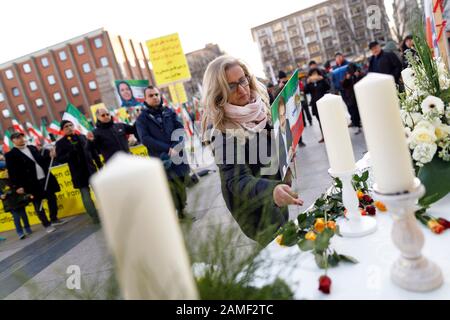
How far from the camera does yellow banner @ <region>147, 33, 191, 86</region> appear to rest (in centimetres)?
980

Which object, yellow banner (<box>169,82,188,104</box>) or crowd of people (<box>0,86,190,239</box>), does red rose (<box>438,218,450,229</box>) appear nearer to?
crowd of people (<box>0,86,190,239</box>)

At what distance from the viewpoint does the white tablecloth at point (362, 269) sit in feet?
2.59

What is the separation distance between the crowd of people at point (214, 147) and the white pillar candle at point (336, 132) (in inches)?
9.3

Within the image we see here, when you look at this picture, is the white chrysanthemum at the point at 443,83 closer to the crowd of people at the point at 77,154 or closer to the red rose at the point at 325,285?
the red rose at the point at 325,285

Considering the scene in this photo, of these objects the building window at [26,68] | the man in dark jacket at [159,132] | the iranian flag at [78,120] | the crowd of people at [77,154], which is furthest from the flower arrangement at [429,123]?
the building window at [26,68]

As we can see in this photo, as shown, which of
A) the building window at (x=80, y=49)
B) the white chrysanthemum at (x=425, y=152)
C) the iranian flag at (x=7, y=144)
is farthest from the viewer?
the building window at (x=80, y=49)

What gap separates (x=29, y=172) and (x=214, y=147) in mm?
5719

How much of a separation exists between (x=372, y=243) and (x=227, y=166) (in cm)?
79

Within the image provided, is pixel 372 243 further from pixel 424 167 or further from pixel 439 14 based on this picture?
pixel 439 14

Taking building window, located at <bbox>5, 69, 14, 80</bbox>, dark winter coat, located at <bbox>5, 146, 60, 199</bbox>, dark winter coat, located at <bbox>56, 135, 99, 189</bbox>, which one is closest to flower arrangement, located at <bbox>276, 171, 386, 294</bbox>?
dark winter coat, located at <bbox>56, 135, 99, 189</bbox>

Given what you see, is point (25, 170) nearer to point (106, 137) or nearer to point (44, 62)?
point (106, 137)

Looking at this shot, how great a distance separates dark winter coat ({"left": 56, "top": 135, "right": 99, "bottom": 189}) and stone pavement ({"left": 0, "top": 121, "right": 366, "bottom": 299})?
88cm

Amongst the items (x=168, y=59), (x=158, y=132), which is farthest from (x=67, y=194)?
(x=168, y=59)
